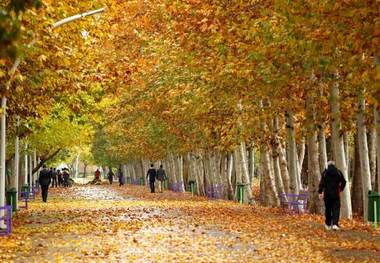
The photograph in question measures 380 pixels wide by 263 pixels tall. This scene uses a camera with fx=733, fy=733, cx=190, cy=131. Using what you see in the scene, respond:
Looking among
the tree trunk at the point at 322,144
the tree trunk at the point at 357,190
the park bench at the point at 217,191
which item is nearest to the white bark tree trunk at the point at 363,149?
the tree trunk at the point at 322,144

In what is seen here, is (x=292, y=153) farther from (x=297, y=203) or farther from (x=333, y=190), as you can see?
(x=333, y=190)

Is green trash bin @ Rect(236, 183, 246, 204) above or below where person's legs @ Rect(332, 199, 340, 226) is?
above

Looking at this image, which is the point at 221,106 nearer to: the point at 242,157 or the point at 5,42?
the point at 242,157

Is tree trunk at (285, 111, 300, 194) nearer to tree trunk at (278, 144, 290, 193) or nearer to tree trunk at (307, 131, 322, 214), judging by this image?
tree trunk at (307, 131, 322, 214)

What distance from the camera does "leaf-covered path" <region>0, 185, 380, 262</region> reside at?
46.4 feet

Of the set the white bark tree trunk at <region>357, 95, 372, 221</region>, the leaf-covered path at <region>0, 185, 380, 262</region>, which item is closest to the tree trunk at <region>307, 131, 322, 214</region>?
the leaf-covered path at <region>0, 185, 380, 262</region>

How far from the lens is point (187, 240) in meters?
17.1

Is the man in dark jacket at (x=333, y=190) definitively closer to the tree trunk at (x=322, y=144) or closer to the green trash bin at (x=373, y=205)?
the green trash bin at (x=373, y=205)

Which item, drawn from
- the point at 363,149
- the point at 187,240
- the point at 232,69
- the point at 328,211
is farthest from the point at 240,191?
the point at 187,240

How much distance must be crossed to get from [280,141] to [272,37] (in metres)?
11.8

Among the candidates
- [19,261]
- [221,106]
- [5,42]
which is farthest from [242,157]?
[5,42]

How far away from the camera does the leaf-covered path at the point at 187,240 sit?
1416 cm

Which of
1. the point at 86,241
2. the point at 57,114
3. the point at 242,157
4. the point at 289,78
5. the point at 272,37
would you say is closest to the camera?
the point at 86,241

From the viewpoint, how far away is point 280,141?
101 ft
